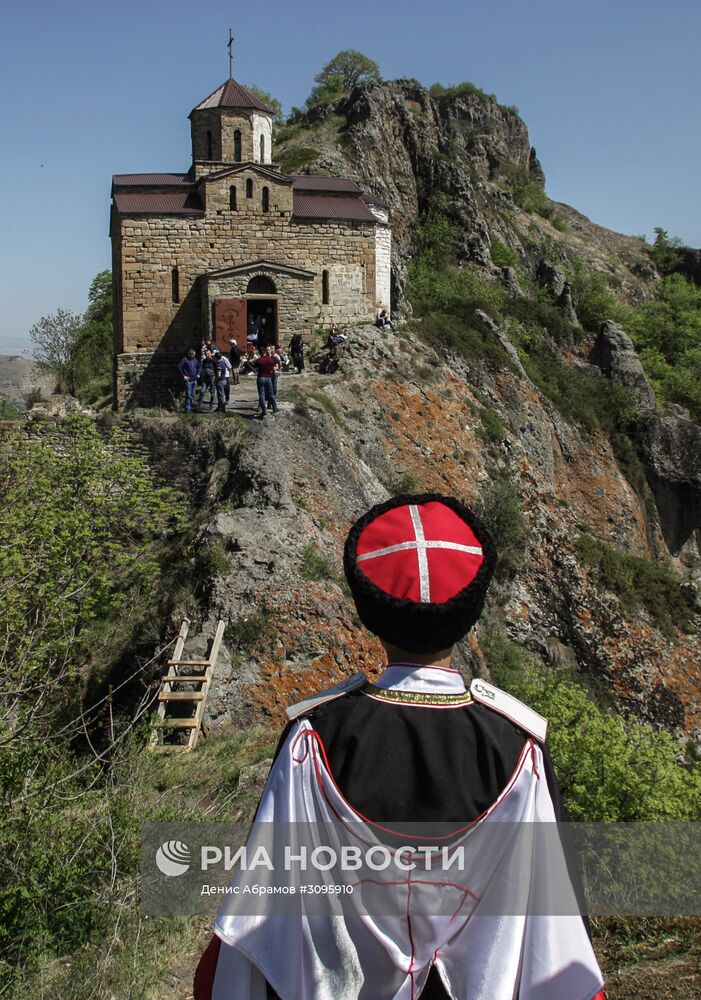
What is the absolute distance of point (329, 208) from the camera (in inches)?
1018

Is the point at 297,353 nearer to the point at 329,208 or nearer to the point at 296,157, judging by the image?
the point at 329,208

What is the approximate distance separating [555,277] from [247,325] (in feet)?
65.0

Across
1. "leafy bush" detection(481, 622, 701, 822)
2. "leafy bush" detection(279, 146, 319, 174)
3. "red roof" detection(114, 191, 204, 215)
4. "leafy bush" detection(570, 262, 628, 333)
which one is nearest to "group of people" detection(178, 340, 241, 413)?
"red roof" detection(114, 191, 204, 215)

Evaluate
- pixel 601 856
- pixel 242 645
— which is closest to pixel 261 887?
pixel 601 856

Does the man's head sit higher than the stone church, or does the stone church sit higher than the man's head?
the stone church

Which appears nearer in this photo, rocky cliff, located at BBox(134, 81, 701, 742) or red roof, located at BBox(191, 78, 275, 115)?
rocky cliff, located at BBox(134, 81, 701, 742)

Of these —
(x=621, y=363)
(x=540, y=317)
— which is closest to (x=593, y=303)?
(x=621, y=363)

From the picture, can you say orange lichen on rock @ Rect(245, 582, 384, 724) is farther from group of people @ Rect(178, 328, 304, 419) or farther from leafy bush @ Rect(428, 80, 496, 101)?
leafy bush @ Rect(428, 80, 496, 101)

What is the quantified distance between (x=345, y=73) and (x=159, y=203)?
35571 millimetres

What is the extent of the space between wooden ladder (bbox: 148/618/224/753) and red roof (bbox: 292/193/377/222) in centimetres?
1529

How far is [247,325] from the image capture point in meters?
24.1

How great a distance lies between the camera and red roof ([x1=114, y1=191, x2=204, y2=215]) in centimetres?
2434

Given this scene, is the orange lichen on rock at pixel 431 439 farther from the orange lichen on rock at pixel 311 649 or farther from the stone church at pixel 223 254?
the orange lichen on rock at pixel 311 649

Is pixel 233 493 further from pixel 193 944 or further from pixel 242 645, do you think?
pixel 193 944
